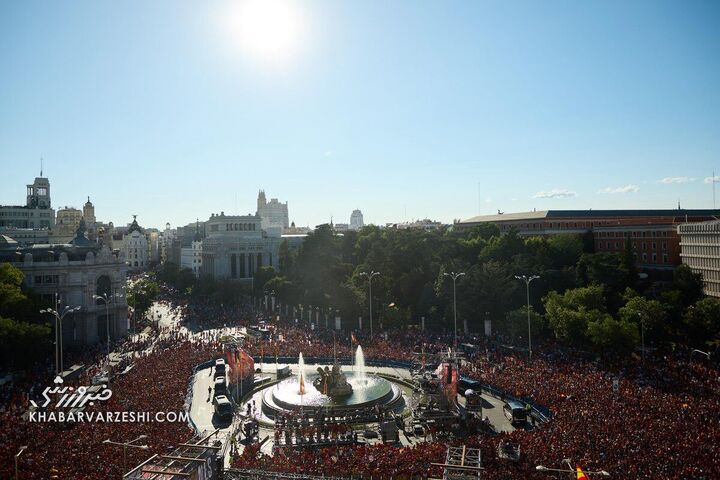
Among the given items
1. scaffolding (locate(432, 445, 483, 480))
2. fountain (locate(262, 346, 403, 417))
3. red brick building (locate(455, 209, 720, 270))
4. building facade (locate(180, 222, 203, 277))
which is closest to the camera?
scaffolding (locate(432, 445, 483, 480))

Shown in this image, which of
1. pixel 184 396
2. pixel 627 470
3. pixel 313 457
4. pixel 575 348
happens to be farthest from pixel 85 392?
pixel 575 348

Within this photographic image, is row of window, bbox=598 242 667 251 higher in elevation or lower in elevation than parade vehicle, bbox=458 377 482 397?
higher

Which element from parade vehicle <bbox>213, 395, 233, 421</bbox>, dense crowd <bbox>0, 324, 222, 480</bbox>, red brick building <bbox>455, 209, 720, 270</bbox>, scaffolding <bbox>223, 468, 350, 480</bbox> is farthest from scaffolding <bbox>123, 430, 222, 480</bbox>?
red brick building <bbox>455, 209, 720, 270</bbox>

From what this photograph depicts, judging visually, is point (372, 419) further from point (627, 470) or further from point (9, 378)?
point (9, 378)

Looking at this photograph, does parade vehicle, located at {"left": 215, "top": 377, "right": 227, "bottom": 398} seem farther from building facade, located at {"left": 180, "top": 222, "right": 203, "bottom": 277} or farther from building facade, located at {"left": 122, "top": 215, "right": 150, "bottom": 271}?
building facade, located at {"left": 122, "top": 215, "right": 150, "bottom": 271}

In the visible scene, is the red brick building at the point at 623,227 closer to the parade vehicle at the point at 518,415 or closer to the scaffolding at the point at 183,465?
the parade vehicle at the point at 518,415

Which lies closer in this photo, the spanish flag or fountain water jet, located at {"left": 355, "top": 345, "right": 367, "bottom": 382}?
the spanish flag

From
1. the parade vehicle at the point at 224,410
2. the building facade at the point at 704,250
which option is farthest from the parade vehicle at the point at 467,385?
the building facade at the point at 704,250
